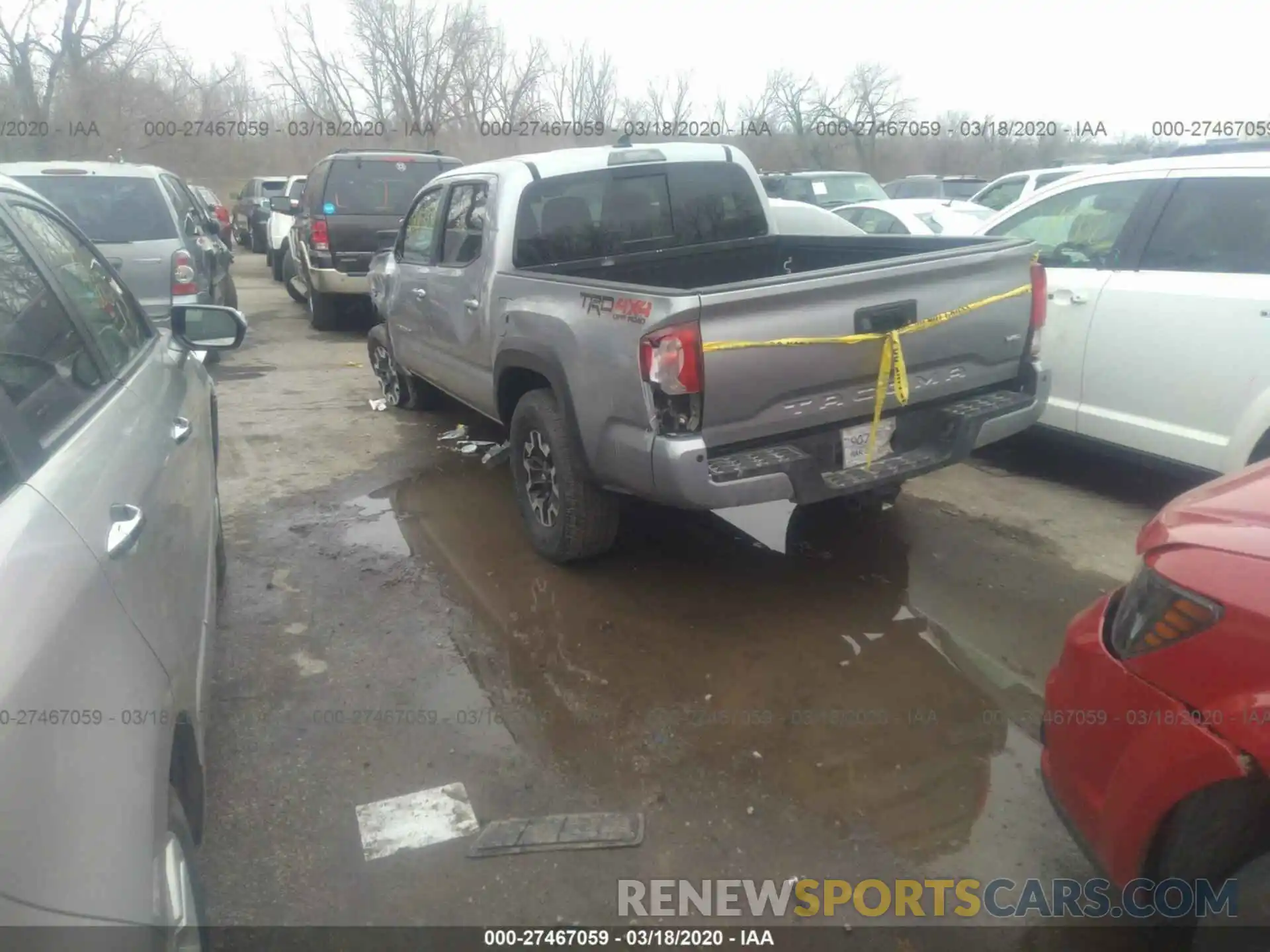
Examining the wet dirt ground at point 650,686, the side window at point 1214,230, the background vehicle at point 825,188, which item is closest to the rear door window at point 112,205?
the wet dirt ground at point 650,686

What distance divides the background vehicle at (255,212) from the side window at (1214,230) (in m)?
18.6

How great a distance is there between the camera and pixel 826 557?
4.75m

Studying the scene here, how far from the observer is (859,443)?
4000 millimetres

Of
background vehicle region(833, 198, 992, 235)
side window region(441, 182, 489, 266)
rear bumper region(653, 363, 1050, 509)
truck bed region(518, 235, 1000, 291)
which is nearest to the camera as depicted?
rear bumper region(653, 363, 1050, 509)

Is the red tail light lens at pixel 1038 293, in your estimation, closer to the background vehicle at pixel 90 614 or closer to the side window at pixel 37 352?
the background vehicle at pixel 90 614

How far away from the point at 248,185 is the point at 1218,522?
28738 mm

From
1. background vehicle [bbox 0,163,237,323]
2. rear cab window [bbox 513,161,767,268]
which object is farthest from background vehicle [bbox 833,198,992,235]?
background vehicle [bbox 0,163,237,323]

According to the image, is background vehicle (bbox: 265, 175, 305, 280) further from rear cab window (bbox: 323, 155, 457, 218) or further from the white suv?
the white suv

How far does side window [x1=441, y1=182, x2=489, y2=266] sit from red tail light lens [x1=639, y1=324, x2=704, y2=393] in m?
2.03

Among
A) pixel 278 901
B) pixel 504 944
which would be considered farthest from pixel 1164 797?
pixel 278 901

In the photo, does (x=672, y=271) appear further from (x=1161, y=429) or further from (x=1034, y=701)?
(x=1034, y=701)

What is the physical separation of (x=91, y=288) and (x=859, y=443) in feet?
9.35

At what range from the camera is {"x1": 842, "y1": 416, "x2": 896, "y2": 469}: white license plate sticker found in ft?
13.0

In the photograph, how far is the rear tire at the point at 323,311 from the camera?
11586 mm
